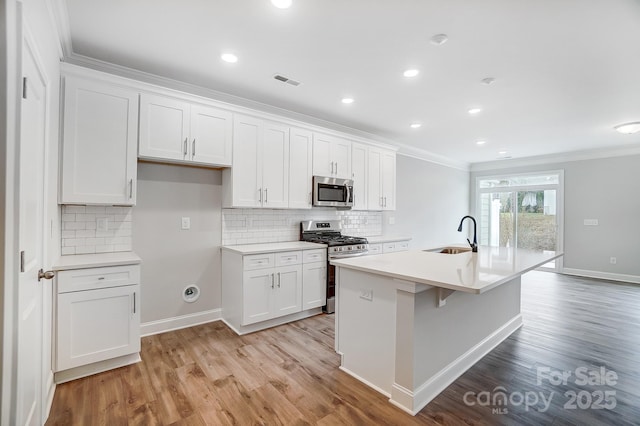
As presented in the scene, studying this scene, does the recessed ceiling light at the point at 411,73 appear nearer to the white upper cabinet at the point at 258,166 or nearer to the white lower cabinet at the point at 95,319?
the white upper cabinet at the point at 258,166

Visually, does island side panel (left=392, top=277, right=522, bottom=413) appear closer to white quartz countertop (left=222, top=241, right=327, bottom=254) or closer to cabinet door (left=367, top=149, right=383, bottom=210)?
white quartz countertop (left=222, top=241, right=327, bottom=254)

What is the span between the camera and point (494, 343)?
112 inches

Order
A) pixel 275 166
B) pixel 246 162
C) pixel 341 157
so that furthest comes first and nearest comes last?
1. pixel 341 157
2. pixel 275 166
3. pixel 246 162

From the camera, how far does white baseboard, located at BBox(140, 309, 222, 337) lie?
10.1 ft

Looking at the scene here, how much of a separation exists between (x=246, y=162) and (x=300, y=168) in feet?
2.44

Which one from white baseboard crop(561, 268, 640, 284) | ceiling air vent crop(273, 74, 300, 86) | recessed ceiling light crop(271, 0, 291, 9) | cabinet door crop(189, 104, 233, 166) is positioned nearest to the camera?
recessed ceiling light crop(271, 0, 291, 9)

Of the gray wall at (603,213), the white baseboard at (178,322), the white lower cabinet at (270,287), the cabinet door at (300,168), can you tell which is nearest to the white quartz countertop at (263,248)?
the white lower cabinet at (270,287)

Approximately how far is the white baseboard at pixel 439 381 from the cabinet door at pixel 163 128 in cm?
270

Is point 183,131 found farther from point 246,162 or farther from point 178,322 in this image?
point 178,322

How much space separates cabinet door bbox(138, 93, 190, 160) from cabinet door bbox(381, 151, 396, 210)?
308 cm

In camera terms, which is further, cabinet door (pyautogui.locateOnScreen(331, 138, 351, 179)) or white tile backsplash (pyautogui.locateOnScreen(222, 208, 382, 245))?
cabinet door (pyautogui.locateOnScreen(331, 138, 351, 179))

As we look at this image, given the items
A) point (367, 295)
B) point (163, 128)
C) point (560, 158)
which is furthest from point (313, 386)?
point (560, 158)

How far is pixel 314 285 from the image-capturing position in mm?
3617

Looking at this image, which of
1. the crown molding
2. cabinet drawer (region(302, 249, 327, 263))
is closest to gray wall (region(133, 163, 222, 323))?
cabinet drawer (region(302, 249, 327, 263))
